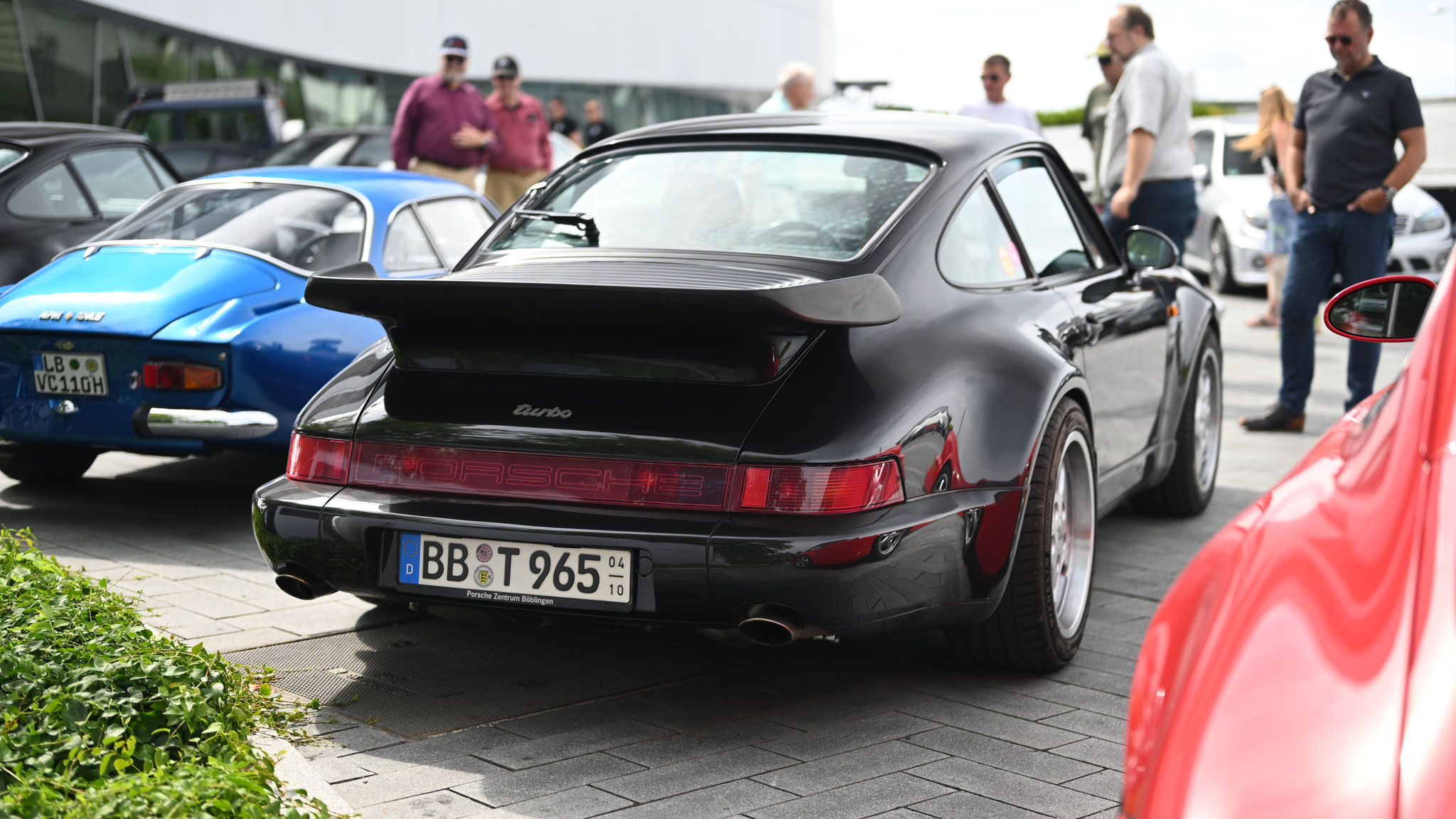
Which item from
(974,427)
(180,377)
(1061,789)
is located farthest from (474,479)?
(180,377)

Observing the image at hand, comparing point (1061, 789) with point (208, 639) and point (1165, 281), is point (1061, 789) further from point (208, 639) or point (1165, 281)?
point (1165, 281)

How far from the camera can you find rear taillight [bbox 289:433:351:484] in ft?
11.9

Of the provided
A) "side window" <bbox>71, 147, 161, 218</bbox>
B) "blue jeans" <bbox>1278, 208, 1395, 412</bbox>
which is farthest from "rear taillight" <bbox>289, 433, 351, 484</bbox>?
"blue jeans" <bbox>1278, 208, 1395, 412</bbox>

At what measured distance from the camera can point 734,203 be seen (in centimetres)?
411

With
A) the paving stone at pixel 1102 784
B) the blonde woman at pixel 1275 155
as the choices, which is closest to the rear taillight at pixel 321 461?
the paving stone at pixel 1102 784

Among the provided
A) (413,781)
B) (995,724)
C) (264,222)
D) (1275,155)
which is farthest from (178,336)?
(1275,155)

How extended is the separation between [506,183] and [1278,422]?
5.94m

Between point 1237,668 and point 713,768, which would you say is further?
point 713,768

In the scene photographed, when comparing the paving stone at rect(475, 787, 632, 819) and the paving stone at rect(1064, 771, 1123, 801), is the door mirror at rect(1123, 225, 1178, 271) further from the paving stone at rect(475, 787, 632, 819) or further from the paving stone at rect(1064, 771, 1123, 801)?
the paving stone at rect(475, 787, 632, 819)

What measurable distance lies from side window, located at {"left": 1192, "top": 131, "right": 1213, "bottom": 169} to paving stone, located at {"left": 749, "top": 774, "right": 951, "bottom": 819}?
45.2ft

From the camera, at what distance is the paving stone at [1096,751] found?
11.1 ft

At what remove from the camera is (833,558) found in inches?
127

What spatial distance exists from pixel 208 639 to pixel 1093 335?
8.77 feet

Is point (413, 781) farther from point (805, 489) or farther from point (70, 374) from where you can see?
point (70, 374)
